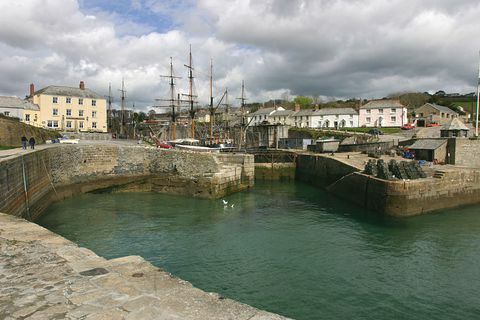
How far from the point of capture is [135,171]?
2583cm

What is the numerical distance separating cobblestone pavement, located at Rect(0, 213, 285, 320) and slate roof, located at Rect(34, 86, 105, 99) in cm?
5066

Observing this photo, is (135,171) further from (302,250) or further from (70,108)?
(70,108)

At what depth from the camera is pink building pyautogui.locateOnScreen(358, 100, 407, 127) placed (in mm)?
60531

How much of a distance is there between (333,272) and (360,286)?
1078 millimetres

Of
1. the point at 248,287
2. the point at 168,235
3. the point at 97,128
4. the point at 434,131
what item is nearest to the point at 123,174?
the point at 168,235

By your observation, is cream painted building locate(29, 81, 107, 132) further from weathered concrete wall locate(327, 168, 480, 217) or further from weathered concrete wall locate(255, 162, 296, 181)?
weathered concrete wall locate(327, 168, 480, 217)

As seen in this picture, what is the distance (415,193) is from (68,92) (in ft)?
166

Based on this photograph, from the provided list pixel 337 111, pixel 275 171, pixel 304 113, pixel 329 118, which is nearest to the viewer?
pixel 275 171

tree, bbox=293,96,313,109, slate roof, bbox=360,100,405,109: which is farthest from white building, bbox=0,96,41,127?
tree, bbox=293,96,313,109

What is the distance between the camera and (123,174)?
2556 centimetres

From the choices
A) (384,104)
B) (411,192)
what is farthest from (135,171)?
(384,104)

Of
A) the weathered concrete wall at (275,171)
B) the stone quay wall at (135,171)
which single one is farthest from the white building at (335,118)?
the stone quay wall at (135,171)

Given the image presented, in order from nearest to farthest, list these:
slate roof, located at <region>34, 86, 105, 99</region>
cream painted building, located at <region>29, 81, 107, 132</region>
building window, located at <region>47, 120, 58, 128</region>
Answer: cream painted building, located at <region>29, 81, 107, 132</region> < slate roof, located at <region>34, 86, 105, 99</region> < building window, located at <region>47, 120, 58, 128</region>

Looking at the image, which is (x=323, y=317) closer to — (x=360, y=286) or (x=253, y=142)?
(x=360, y=286)
